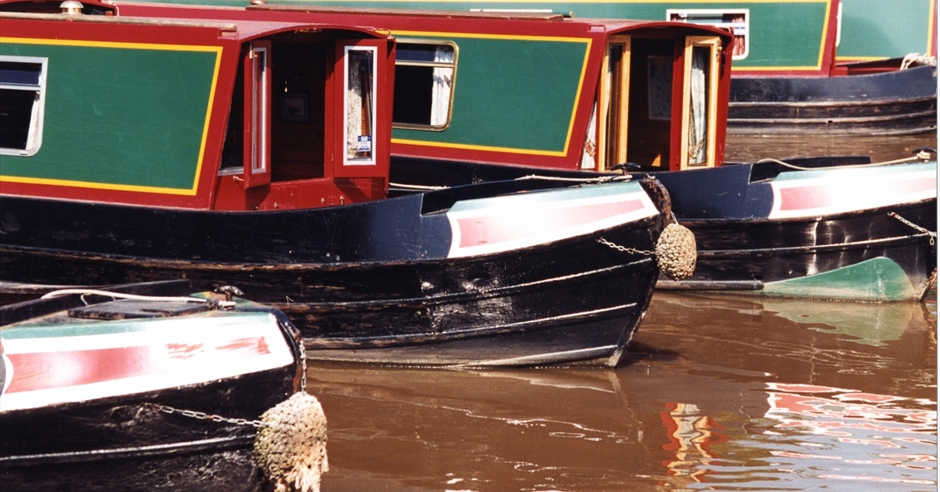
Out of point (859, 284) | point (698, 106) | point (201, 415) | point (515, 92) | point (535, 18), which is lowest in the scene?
point (859, 284)

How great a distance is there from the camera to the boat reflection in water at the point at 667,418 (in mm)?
5906

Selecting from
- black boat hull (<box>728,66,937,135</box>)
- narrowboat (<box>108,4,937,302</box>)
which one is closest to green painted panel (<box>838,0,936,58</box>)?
black boat hull (<box>728,66,937,135</box>)

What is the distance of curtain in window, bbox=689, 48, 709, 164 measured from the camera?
10195 millimetres

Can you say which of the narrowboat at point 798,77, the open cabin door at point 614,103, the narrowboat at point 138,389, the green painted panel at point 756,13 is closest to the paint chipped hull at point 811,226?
the open cabin door at point 614,103

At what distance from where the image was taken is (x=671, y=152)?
1025 cm

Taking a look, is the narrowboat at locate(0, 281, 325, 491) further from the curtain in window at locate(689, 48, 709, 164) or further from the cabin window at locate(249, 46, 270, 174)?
the curtain in window at locate(689, 48, 709, 164)

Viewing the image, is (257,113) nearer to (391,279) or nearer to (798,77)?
(391,279)

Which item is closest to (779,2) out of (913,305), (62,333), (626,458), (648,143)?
(648,143)

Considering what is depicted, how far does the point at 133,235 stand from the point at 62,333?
116 inches

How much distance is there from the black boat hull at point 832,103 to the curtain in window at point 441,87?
808 cm

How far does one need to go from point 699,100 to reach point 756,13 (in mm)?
7155

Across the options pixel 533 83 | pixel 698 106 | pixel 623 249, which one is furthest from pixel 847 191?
pixel 623 249

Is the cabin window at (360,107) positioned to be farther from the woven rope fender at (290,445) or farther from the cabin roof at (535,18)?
the woven rope fender at (290,445)

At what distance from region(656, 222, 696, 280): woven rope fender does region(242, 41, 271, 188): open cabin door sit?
2.38m
